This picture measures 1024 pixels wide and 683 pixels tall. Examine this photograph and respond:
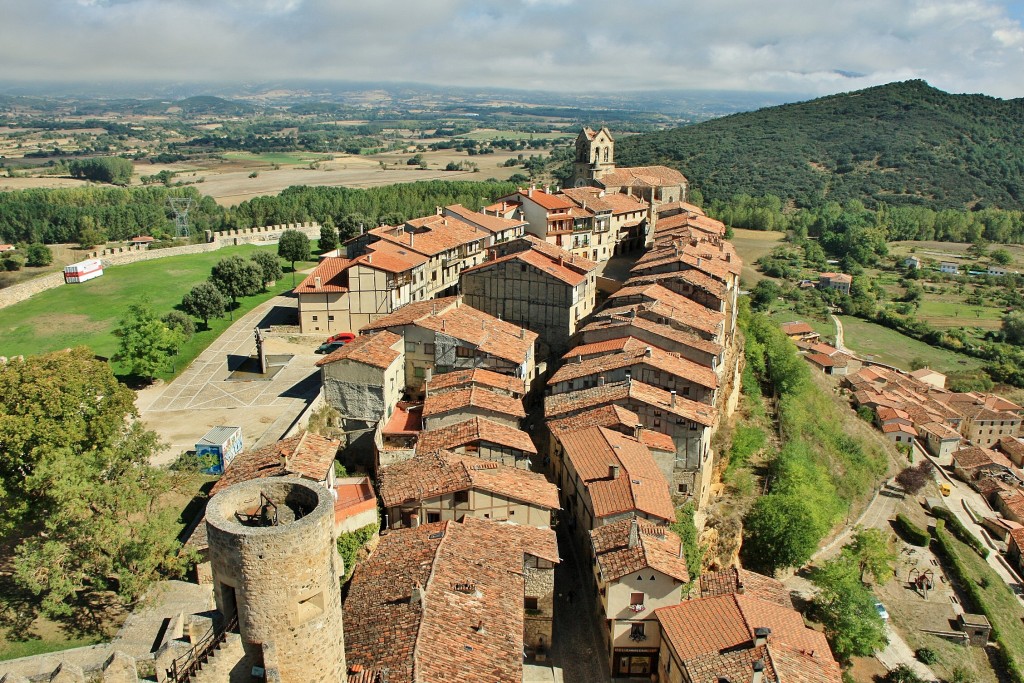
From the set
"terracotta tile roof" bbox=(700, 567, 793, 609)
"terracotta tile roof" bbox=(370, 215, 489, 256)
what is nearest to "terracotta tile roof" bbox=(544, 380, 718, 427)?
"terracotta tile roof" bbox=(700, 567, 793, 609)

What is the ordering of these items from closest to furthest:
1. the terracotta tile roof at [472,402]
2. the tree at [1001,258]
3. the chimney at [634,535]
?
the chimney at [634,535] → the terracotta tile roof at [472,402] → the tree at [1001,258]

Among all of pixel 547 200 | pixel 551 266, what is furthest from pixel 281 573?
pixel 547 200

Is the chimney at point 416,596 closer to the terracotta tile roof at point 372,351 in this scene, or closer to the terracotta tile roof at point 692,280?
the terracotta tile roof at point 372,351

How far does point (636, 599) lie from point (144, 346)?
3252 cm

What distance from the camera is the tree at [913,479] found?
67312 mm

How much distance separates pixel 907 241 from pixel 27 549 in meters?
181

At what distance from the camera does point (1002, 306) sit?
13775 centimetres

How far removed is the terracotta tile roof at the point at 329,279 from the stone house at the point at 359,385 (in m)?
14.5

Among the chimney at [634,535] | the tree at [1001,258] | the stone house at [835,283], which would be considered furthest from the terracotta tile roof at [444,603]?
the tree at [1001,258]

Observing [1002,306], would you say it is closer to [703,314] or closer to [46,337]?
[703,314]

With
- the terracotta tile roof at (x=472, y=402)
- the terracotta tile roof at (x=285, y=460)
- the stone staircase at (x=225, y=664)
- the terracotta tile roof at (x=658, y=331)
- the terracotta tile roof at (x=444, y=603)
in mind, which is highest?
the stone staircase at (x=225, y=664)

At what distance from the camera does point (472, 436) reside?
127 ft

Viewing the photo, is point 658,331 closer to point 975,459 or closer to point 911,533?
point 911,533

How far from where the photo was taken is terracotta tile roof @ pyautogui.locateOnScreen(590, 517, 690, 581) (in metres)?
32.7
